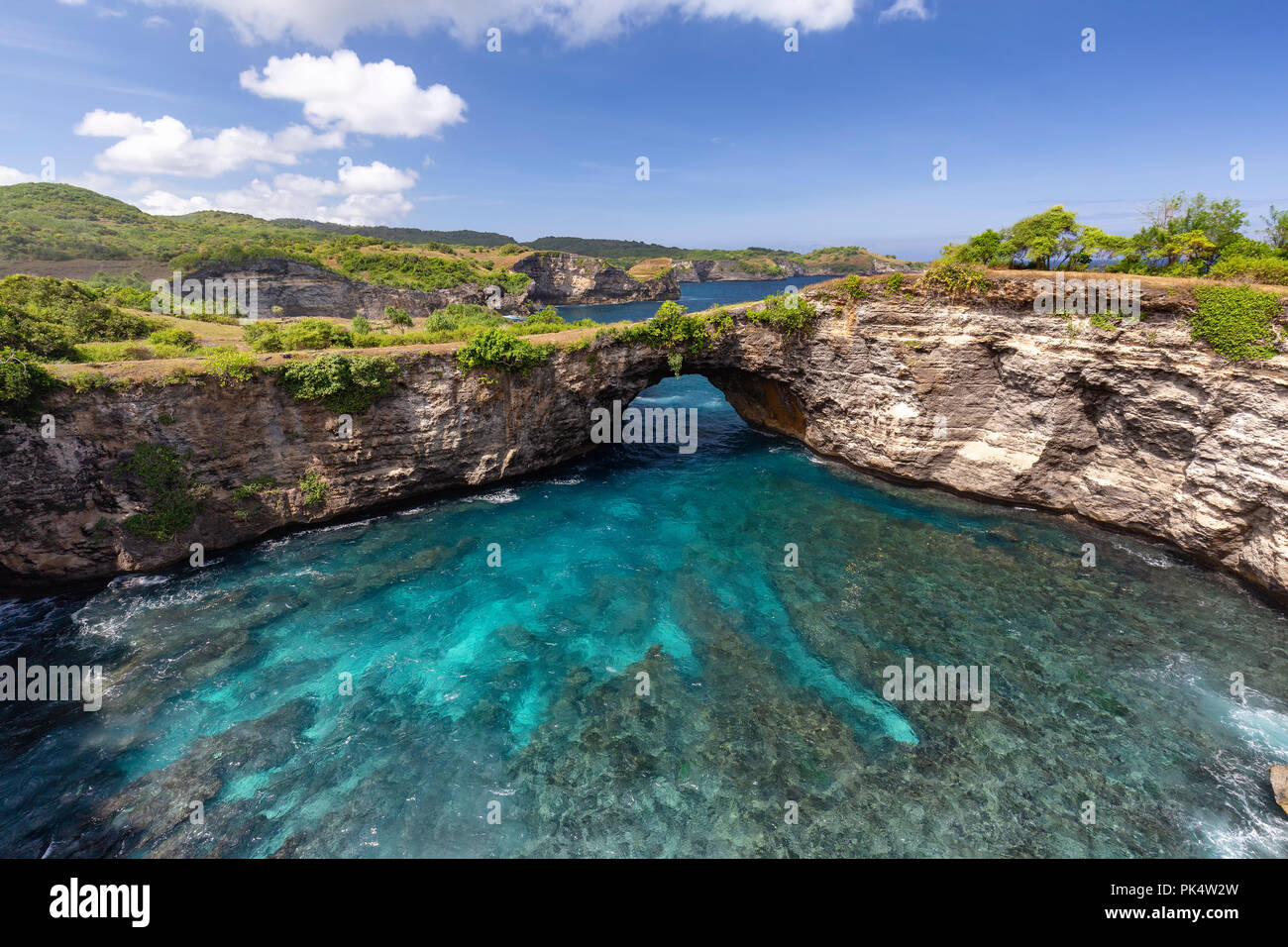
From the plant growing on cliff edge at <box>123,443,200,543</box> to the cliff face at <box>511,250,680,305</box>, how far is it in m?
109

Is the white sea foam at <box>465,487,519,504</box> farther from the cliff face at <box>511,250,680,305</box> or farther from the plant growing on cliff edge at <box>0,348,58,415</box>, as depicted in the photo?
the cliff face at <box>511,250,680,305</box>

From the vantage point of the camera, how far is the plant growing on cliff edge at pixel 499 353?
23.8 m

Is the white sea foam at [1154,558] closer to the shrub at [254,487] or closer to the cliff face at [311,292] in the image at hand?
the shrub at [254,487]

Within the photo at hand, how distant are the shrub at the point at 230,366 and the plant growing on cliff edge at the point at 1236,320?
37717mm

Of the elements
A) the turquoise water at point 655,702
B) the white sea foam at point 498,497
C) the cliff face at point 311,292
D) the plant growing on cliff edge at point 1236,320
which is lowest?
the turquoise water at point 655,702

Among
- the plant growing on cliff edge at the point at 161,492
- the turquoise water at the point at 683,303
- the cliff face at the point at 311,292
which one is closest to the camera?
the plant growing on cliff edge at the point at 161,492

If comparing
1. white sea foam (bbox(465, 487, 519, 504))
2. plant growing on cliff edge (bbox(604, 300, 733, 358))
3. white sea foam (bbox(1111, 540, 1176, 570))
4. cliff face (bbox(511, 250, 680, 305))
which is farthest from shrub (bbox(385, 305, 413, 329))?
cliff face (bbox(511, 250, 680, 305))

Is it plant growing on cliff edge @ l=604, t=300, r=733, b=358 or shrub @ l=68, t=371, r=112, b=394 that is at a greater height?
plant growing on cliff edge @ l=604, t=300, r=733, b=358

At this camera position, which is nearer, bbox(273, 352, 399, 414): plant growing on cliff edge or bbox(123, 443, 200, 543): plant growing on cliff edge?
bbox(123, 443, 200, 543): plant growing on cliff edge

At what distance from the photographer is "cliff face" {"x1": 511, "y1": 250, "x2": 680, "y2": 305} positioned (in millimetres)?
121125

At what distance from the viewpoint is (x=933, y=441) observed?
25.7 metres

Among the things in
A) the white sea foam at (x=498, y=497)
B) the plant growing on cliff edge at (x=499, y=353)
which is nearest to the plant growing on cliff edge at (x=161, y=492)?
the white sea foam at (x=498, y=497)

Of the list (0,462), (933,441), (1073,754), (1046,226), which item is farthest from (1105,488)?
(0,462)

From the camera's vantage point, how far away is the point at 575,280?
124 metres
